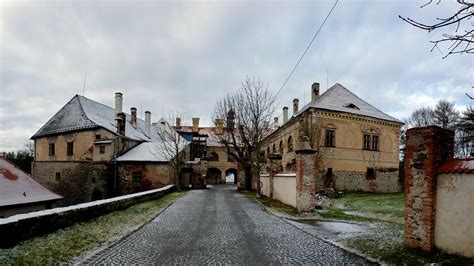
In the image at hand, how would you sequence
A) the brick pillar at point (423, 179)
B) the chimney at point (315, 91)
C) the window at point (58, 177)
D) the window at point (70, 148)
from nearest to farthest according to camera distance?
1. the brick pillar at point (423, 179)
2. the chimney at point (315, 91)
3. the window at point (58, 177)
4. the window at point (70, 148)

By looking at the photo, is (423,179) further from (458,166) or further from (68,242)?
(68,242)

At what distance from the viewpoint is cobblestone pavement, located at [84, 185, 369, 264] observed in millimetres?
5891

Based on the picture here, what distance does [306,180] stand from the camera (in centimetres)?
1307

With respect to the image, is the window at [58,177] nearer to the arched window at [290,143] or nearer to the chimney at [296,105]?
the arched window at [290,143]

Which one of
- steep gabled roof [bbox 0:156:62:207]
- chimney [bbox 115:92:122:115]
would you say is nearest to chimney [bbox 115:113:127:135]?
chimney [bbox 115:92:122:115]

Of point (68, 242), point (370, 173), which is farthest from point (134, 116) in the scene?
point (68, 242)

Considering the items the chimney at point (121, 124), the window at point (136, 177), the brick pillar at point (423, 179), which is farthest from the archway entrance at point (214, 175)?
the brick pillar at point (423, 179)

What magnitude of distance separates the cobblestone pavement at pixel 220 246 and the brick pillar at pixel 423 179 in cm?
132

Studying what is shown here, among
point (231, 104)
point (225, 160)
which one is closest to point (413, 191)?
point (231, 104)

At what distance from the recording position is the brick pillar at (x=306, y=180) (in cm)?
1288

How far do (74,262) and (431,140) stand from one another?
6.96 metres

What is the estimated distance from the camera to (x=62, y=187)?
29.4 metres

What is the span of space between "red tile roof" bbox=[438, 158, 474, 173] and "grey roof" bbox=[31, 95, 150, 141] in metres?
30.9

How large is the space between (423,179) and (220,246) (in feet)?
14.4
